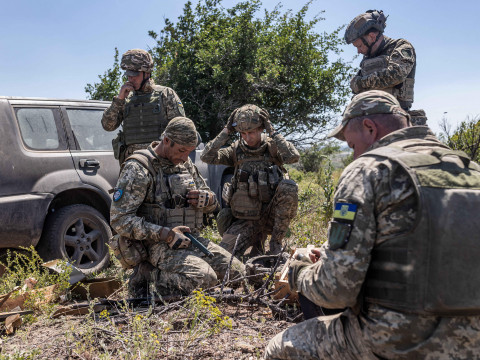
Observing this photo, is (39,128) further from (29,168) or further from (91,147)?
(91,147)

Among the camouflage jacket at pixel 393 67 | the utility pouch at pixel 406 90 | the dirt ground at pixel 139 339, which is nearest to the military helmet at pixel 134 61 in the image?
the camouflage jacket at pixel 393 67

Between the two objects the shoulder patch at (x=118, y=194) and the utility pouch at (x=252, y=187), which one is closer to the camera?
the shoulder patch at (x=118, y=194)

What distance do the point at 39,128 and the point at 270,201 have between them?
2588mm

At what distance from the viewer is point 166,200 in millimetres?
3996

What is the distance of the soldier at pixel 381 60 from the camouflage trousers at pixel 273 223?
145 cm

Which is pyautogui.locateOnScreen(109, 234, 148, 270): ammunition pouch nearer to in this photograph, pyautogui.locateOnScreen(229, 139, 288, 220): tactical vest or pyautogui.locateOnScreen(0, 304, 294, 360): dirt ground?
pyautogui.locateOnScreen(0, 304, 294, 360): dirt ground

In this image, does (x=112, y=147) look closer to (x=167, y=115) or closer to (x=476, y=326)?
(x=167, y=115)

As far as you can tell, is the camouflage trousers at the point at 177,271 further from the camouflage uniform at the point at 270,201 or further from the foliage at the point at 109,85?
the foliage at the point at 109,85

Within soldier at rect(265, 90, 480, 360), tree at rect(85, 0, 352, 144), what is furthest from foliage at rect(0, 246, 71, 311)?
tree at rect(85, 0, 352, 144)

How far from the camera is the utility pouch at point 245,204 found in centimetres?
510

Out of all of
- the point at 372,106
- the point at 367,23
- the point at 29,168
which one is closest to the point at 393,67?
the point at 367,23

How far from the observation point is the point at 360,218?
1897 millimetres

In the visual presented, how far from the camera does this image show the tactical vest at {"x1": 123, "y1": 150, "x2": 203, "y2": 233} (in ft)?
12.9

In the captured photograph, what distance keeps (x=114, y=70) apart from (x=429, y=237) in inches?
468
